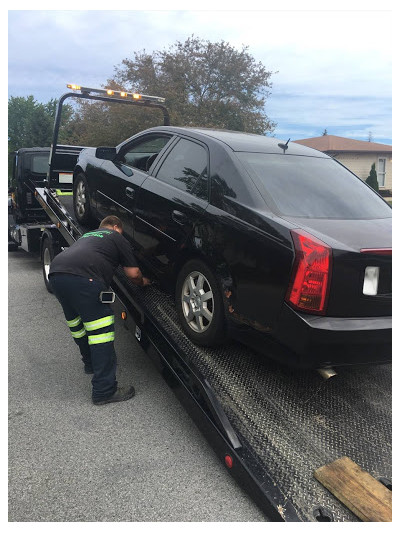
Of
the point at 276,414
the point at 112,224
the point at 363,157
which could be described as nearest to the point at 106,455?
the point at 276,414

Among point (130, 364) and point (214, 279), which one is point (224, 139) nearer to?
point (214, 279)

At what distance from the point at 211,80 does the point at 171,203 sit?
21.1 metres

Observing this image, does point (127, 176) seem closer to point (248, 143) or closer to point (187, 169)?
point (187, 169)

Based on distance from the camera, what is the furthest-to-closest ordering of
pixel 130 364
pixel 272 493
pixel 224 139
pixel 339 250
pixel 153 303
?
pixel 130 364, pixel 153 303, pixel 224 139, pixel 339 250, pixel 272 493

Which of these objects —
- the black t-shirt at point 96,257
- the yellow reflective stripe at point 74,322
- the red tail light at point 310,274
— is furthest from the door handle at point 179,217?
the yellow reflective stripe at point 74,322

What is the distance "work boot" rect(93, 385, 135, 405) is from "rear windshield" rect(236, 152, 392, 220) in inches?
75.6

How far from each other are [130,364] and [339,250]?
2.57m

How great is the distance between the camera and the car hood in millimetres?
2412

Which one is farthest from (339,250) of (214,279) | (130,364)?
(130,364)

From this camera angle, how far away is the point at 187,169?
11.3ft

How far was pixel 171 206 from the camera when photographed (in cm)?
341

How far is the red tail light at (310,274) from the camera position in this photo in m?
2.34

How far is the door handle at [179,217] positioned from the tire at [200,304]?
Result: 313mm

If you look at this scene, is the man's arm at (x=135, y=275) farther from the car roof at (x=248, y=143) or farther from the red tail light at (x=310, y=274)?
the red tail light at (x=310, y=274)
